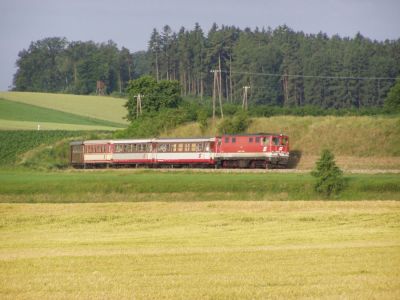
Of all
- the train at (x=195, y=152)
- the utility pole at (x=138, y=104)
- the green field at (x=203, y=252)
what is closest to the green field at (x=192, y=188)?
the train at (x=195, y=152)

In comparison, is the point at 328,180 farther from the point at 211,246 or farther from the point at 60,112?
the point at 60,112

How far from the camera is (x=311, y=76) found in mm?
133875

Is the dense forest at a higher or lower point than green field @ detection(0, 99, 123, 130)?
higher

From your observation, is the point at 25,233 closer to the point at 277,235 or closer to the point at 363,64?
the point at 277,235

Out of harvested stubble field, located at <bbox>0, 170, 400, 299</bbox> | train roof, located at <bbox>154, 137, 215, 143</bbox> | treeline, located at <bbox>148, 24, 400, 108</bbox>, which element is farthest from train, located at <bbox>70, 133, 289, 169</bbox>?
treeline, located at <bbox>148, 24, 400, 108</bbox>

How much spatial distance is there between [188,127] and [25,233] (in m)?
52.2

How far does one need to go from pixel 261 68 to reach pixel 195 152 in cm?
8772

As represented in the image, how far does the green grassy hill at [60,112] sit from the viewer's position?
116438 millimetres

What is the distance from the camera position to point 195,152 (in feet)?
212

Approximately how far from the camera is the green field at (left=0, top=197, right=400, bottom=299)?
1723 cm

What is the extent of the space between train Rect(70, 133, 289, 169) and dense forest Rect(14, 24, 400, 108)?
4966 centimetres

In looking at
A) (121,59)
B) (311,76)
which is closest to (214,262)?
(311,76)

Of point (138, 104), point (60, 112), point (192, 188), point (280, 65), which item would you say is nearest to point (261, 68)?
point (280, 65)

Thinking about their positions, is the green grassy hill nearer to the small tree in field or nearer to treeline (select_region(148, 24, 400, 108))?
treeline (select_region(148, 24, 400, 108))
